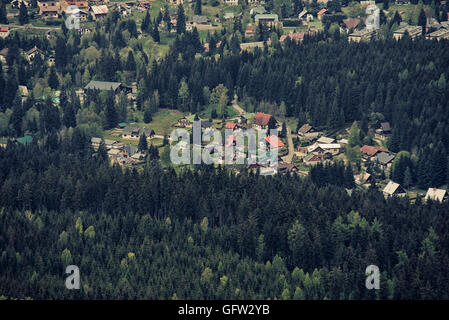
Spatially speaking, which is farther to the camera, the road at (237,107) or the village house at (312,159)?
the road at (237,107)

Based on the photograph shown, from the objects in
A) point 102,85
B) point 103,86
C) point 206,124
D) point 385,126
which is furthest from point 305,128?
point 102,85

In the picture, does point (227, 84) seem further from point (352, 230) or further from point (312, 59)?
point (352, 230)

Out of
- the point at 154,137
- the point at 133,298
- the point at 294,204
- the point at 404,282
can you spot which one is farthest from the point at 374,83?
the point at 133,298

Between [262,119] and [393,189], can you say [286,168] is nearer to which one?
[393,189]

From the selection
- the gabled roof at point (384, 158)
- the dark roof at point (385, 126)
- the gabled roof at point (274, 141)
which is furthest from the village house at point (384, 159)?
the gabled roof at point (274, 141)

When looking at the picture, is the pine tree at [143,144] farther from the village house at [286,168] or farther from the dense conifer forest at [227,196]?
the village house at [286,168]

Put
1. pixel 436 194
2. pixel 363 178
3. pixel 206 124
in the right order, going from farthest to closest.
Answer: pixel 206 124 → pixel 363 178 → pixel 436 194

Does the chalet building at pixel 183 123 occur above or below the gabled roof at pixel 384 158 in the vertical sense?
above
